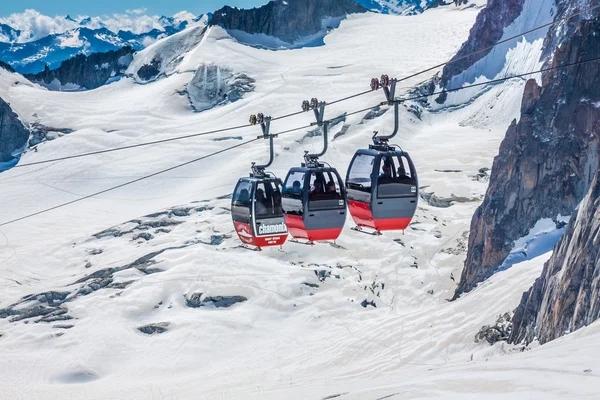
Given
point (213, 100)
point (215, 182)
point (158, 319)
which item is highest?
point (213, 100)

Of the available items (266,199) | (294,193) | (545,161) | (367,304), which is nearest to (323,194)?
(294,193)

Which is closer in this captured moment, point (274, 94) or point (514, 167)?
point (514, 167)

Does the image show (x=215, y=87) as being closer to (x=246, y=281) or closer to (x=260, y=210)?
(x=246, y=281)

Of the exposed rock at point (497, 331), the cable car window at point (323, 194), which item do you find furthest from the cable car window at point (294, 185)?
the exposed rock at point (497, 331)

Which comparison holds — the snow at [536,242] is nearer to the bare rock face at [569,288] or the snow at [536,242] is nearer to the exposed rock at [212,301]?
the bare rock face at [569,288]

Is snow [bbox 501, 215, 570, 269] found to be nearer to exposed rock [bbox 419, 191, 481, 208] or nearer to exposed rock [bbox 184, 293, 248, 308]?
exposed rock [bbox 184, 293, 248, 308]

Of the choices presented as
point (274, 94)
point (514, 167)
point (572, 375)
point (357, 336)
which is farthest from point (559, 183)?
point (274, 94)

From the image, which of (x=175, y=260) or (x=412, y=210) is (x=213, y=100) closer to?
(x=175, y=260)
